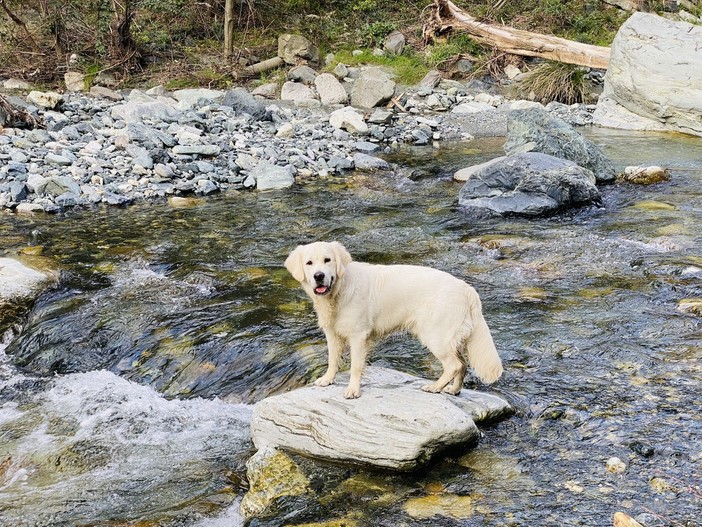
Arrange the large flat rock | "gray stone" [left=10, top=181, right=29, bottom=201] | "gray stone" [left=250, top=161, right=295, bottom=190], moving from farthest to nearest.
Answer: "gray stone" [left=250, top=161, right=295, bottom=190] → "gray stone" [left=10, top=181, right=29, bottom=201] → the large flat rock

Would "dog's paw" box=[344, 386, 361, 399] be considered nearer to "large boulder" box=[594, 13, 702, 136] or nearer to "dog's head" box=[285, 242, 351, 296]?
"dog's head" box=[285, 242, 351, 296]

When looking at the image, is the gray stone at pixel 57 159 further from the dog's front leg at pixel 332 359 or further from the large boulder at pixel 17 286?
the dog's front leg at pixel 332 359

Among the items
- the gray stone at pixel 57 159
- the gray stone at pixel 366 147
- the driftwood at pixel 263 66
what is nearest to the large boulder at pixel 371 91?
the driftwood at pixel 263 66

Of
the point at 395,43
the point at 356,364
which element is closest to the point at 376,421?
the point at 356,364

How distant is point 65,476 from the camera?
16.9 ft

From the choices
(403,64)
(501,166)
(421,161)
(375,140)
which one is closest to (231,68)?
(403,64)

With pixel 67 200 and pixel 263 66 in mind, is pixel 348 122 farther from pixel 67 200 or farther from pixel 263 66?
pixel 67 200

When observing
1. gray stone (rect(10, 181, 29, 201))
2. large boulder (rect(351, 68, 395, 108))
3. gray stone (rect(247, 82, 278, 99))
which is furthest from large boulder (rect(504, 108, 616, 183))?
gray stone (rect(247, 82, 278, 99))

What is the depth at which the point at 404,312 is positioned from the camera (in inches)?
206

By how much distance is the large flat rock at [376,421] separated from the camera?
462 cm

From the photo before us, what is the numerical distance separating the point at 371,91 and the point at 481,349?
16.0 m

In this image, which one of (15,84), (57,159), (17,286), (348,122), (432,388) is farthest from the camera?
(15,84)

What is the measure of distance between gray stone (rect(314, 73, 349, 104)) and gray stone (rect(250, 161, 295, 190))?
6.86 m

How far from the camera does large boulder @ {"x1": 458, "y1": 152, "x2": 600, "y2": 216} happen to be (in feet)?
35.4
